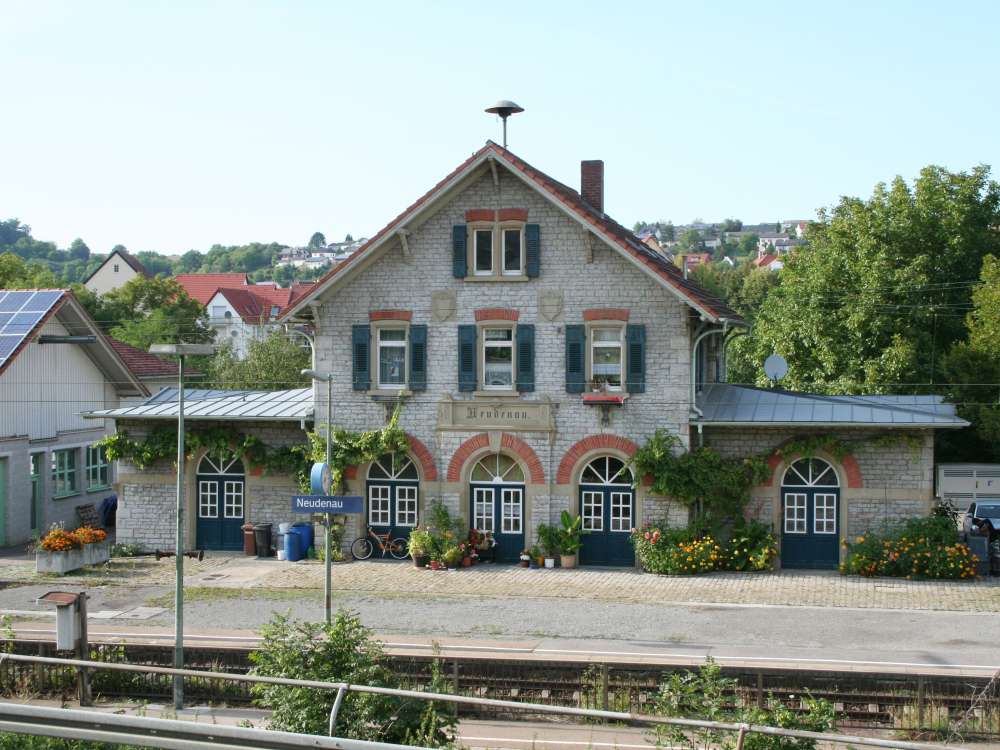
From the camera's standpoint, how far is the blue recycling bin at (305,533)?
101 ft

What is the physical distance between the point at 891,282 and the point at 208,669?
34127 millimetres

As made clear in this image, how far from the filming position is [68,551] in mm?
29172

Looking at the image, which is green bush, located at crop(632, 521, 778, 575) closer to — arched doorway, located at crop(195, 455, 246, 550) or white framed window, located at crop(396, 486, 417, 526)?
white framed window, located at crop(396, 486, 417, 526)

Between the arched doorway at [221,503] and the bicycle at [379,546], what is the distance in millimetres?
3192

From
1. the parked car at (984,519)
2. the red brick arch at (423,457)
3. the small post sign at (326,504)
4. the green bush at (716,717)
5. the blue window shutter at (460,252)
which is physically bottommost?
the green bush at (716,717)

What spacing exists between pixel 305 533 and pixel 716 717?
19.1 meters

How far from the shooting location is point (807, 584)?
88.5ft

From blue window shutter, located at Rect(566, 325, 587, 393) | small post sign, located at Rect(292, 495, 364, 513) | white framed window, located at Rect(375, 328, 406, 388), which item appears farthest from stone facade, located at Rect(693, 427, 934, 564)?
small post sign, located at Rect(292, 495, 364, 513)

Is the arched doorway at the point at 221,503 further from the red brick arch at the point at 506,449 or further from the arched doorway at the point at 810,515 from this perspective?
the arched doorway at the point at 810,515

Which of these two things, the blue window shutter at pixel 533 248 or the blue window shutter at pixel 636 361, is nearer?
the blue window shutter at pixel 636 361

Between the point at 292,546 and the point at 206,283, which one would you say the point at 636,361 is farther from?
the point at 206,283

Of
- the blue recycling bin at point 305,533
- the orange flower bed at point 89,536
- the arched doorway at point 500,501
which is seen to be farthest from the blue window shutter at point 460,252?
the orange flower bed at point 89,536

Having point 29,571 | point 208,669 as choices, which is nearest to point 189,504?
point 29,571

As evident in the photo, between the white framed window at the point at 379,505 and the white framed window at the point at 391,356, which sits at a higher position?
the white framed window at the point at 391,356
